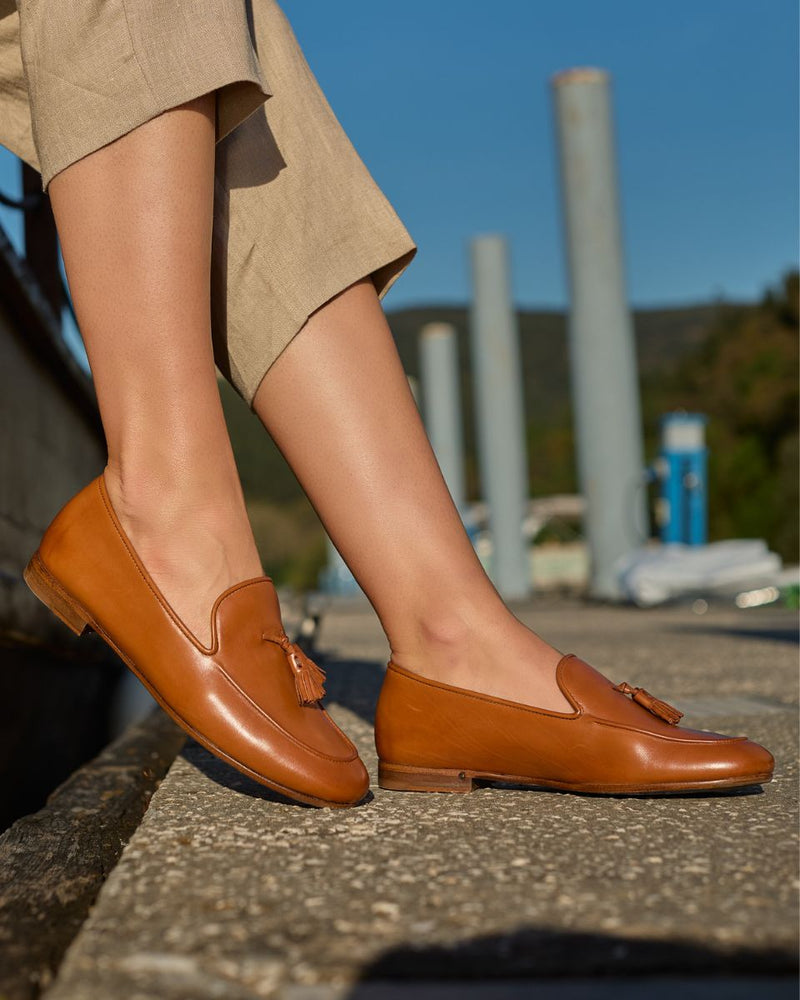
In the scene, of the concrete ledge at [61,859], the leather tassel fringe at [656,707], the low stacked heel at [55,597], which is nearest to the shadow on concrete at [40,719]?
the concrete ledge at [61,859]

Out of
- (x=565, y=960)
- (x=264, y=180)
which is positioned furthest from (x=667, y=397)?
(x=565, y=960)

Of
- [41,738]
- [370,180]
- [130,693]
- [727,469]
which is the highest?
[370,180]

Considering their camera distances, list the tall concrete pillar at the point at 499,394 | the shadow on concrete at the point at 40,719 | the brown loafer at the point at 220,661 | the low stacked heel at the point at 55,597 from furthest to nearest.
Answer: the tall concrete pillar at the point at 499,394, the shadow on concrete at the point at 40,719, the low stacked heel at the point at 55,597, the brown loafer at the point at 220,661

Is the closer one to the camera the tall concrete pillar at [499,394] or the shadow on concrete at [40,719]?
the shadow on concrete at [40,719]

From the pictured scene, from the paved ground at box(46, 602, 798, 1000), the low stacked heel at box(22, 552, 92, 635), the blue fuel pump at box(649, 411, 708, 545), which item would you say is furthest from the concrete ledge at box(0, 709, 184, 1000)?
the blue fuel pump at box(649, 411, 708, 545)

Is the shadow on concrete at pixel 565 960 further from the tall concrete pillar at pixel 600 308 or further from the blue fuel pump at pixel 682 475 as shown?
the blue fuel pump at pixel 682 475

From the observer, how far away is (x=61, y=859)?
2.51ft

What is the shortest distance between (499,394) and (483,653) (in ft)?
29.5

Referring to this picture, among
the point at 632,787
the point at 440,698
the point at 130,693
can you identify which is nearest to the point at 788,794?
the point at 632,787

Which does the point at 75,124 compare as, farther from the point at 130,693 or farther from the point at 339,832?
the point at 130,693

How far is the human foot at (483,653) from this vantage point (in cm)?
92

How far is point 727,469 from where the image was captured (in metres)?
17.2

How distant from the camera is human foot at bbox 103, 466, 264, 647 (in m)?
0.87

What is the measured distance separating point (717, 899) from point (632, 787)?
0.91 ft
